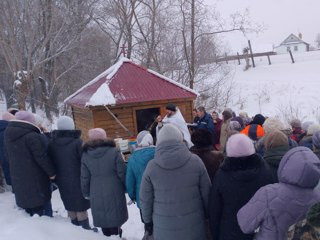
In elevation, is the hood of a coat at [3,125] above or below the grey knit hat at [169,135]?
above

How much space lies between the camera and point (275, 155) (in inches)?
126

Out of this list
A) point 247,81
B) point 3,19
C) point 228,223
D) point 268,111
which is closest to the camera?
point 228,223

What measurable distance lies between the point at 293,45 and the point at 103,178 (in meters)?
70.4

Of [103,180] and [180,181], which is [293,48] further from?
[180,181]

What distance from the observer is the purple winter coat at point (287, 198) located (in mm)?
2344

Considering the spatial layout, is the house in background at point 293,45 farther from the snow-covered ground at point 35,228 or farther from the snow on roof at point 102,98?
the snow-covered ground at point 35,228

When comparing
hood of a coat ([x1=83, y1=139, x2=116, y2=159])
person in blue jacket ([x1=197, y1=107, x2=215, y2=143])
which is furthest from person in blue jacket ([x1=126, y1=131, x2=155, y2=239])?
person in blue jacket ([x1=197, y1=107, x2=215, y2=143])

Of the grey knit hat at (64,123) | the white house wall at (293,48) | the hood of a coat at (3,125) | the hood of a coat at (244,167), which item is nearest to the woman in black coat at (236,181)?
the hood of a coat at (244,167)

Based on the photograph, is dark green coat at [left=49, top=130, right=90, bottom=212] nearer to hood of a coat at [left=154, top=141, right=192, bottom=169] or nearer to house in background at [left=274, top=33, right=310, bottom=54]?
hood of a coat at [left=154, top=141, right=192, bottom=169]

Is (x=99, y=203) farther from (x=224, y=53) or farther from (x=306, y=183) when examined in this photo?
(x=224, y=53)

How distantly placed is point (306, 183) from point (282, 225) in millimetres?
387

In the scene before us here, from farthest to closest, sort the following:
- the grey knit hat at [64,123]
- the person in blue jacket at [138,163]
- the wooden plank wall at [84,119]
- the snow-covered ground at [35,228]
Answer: the wooden plank wall at [84,119] < the grey knit hat at [64,123] < the person in blue jacket at [138,163] < the snow-covered ground at [35,228]

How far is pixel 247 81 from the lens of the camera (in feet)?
93.0

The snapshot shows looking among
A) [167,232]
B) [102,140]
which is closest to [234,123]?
[102,140]
